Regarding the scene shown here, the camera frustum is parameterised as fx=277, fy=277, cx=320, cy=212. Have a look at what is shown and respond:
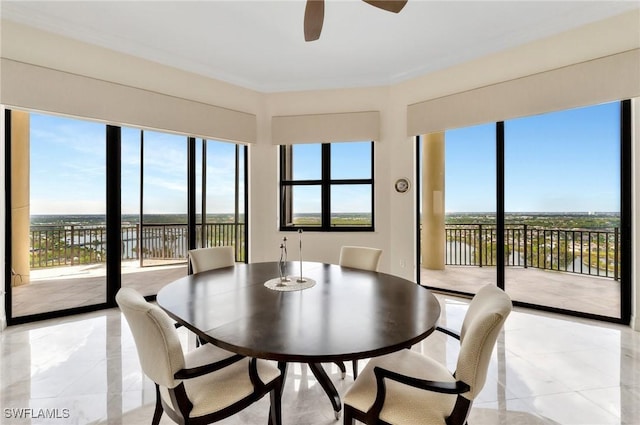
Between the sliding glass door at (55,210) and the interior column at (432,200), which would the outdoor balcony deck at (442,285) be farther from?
the interior column at (432,200)

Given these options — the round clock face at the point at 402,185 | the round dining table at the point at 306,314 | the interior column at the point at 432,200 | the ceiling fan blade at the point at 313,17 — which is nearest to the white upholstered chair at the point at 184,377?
the round dining table at the point at 306,314

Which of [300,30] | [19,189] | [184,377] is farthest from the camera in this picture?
[19,189]

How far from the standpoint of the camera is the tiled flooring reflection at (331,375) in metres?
1.69

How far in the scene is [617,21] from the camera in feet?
8.57

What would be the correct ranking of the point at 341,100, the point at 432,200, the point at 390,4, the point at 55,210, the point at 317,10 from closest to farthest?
the point at 390,4, the point at 317,10, the point at 55,210, the point at 341,100, the point at 432,200

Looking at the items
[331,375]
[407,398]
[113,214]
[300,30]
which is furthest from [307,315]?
[113,214]

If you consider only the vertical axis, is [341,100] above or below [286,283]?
above

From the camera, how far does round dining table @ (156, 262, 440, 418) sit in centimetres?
112

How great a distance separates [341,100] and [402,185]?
5.04ft

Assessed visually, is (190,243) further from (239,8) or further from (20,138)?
(239,8)

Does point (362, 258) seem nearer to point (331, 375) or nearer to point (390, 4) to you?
point (331, 375)

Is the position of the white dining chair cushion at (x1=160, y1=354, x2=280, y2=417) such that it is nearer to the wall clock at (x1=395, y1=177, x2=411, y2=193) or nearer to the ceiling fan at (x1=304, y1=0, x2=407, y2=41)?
the ceiling fan at (x1=304, y1=0, x2=407, y2=41)

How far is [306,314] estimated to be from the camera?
1442mm

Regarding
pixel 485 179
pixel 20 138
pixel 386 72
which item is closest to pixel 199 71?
pixel 20 138
